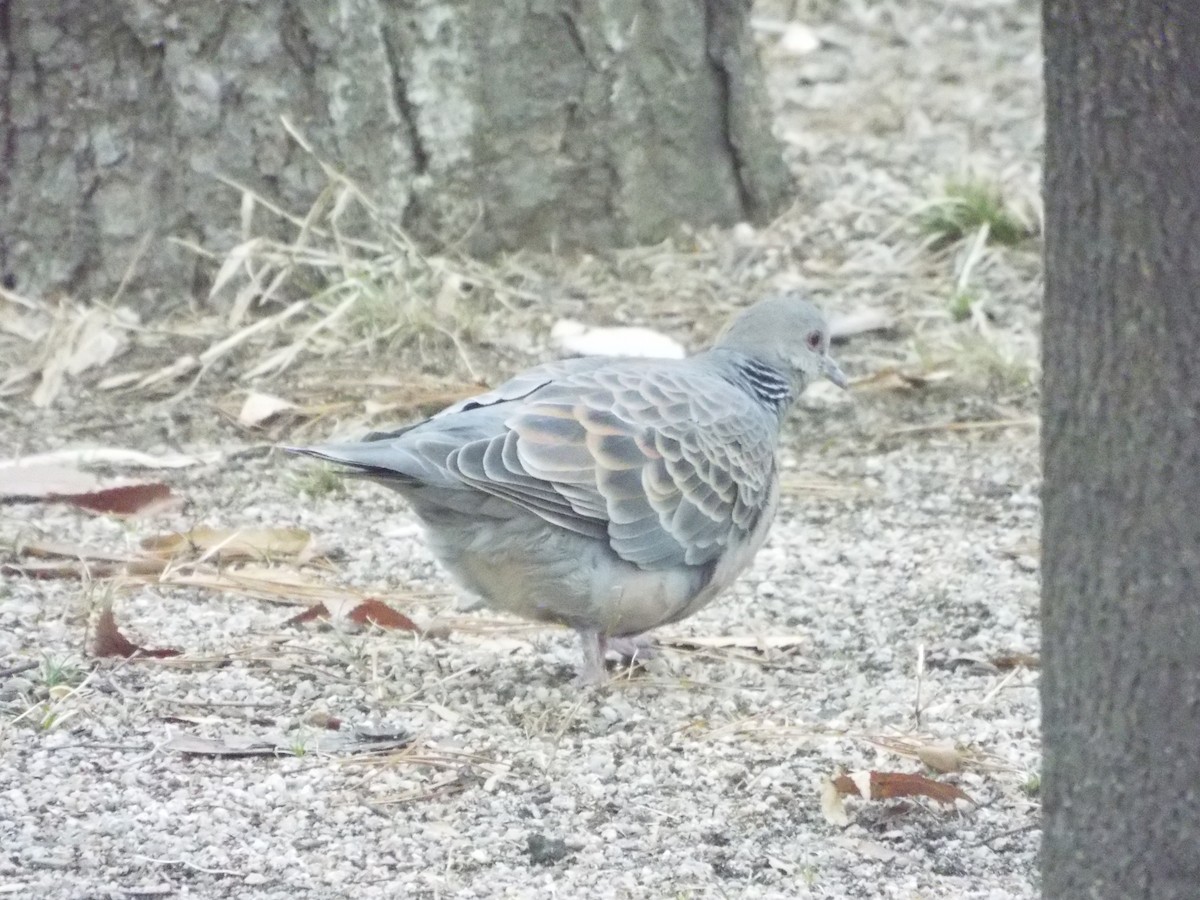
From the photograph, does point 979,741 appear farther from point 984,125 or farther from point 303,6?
point 984,125

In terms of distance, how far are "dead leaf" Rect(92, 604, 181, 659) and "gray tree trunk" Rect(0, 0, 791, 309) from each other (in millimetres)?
2556

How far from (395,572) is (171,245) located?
6.29ft

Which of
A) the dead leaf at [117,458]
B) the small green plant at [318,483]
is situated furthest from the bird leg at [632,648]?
the dead leaf at [117,458]

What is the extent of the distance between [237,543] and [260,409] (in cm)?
103

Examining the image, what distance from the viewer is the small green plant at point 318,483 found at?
544cm

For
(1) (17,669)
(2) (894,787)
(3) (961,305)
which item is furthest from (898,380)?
(1) (17,669)

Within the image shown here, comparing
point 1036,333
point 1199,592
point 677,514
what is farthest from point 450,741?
point 1036,333

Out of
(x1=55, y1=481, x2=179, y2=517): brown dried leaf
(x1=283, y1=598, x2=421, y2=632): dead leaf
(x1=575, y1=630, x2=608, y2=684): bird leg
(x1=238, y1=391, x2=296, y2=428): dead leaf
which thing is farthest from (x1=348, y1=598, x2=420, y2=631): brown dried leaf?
(x1=238, y1=391, x2=296, y2=428): dead leaf

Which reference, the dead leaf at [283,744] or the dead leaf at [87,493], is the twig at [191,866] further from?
the dead leaf at [87,493]

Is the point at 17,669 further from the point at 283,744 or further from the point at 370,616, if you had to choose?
the point at 370,616

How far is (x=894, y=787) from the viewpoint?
3.34m

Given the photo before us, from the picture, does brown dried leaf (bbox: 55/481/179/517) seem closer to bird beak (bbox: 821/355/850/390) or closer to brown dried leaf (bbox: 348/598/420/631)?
brown dried leaf (bbox: 348/598/420/631)

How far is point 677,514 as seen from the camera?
425 centimetres

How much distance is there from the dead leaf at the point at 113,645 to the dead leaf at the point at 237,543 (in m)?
0.74
